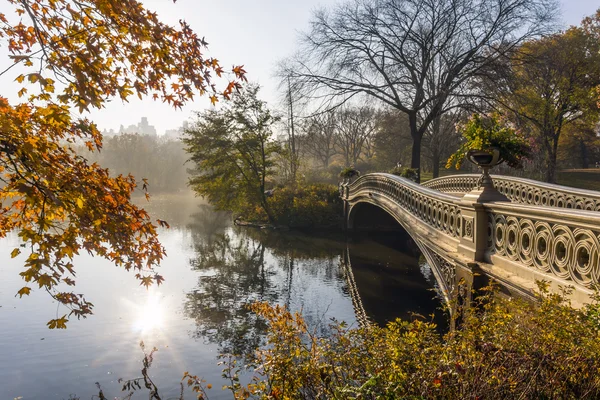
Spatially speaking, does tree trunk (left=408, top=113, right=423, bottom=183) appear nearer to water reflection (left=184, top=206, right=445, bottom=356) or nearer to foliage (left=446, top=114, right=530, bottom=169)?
water reflection (left=184, top=206, right=445, bottom=356)

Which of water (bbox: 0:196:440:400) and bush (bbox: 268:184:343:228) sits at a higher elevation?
bush (bbox: 268:184:343:228)

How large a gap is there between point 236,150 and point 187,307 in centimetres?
2077

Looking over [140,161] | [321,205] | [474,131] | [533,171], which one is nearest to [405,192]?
[474,131]

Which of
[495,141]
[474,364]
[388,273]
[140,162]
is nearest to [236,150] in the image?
[388,273]

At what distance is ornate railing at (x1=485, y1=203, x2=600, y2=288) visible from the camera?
14.5 ft

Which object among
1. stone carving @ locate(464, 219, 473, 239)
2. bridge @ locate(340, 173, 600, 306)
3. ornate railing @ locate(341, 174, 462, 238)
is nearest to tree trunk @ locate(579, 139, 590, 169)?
ornate railing @ locate(341, 174, 462, 238)

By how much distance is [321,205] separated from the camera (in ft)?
96.1

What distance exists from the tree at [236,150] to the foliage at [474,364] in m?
26.3

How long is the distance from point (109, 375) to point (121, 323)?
287 centimetres

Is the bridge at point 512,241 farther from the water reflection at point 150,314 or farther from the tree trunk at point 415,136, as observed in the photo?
the tree trunk at point 415,136

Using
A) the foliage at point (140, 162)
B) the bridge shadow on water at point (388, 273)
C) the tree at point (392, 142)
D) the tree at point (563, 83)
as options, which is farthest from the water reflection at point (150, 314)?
the foliage at point (140, 162)

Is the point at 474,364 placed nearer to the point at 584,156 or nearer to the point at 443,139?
the point at 443,139

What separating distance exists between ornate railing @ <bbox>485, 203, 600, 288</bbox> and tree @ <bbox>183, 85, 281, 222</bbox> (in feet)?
80.0

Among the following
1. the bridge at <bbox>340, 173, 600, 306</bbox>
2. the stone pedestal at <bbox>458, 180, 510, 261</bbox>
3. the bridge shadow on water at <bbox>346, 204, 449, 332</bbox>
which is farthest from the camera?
the bridge shadow on water at <bbox>346, 204, 449, 332</bbox>
